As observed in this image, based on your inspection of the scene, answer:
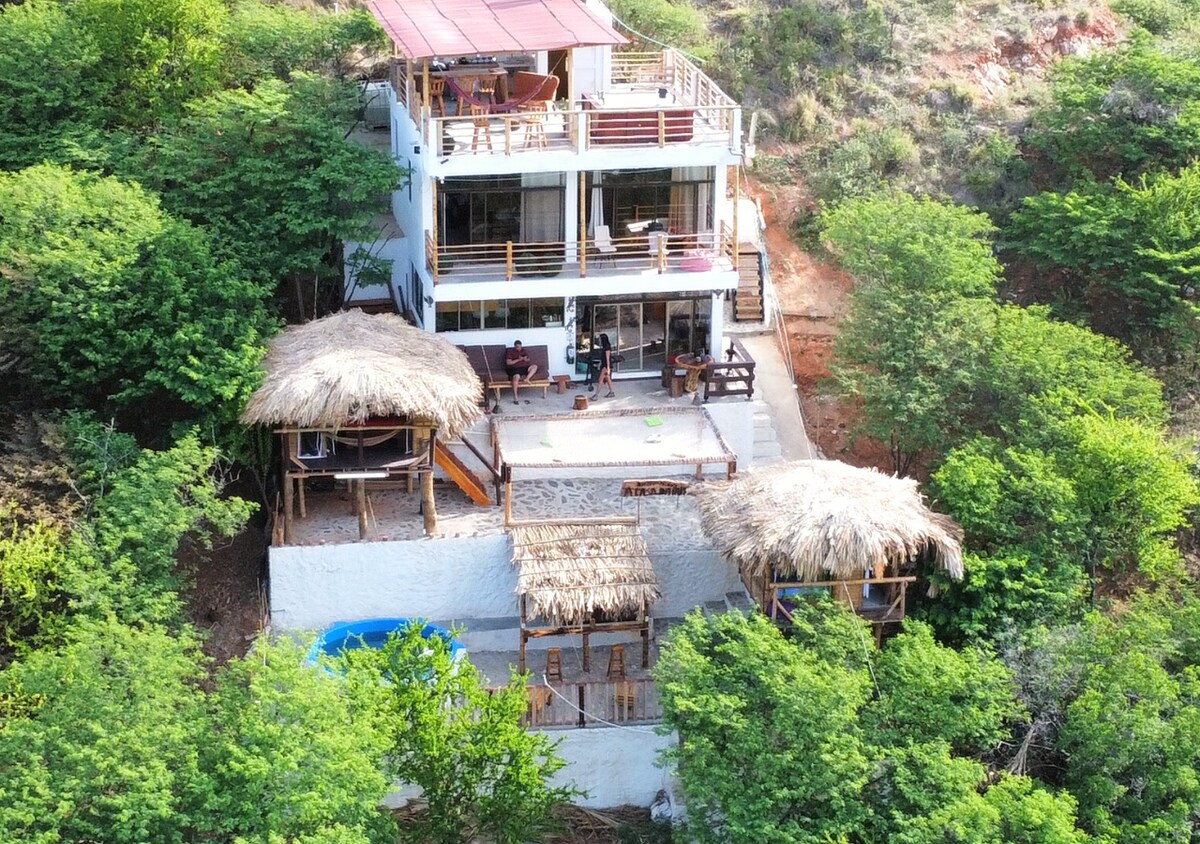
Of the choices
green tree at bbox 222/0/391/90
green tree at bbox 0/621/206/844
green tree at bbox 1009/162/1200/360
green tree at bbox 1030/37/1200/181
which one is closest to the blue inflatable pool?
green tree at bbox 0/621/206/844

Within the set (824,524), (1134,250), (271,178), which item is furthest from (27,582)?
(1134,250)

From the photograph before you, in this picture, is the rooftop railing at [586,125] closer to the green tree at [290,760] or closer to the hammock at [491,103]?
the hammock at [491,103]

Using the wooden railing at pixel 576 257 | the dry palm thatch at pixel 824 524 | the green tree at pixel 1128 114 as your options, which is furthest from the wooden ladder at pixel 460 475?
the green tree at pixel 1128 114

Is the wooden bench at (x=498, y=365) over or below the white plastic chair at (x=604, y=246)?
below

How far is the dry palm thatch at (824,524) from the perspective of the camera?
85.9ft

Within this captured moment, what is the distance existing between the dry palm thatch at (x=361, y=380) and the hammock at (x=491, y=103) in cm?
562

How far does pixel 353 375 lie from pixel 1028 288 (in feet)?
59.6

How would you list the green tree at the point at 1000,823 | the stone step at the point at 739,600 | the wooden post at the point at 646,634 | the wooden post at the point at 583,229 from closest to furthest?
1. the green tree at the point at 1000,823
2. the wooden post at the point at 646,634
3. the stone step at the point at 739,600
4. the wooden post at the point at 583,229

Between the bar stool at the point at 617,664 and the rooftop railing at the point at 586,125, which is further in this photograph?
the rooftop railing at the point at 586,125

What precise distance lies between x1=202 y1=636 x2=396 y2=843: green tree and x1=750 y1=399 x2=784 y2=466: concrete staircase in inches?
489

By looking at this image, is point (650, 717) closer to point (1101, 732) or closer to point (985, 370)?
point (1101, 732)

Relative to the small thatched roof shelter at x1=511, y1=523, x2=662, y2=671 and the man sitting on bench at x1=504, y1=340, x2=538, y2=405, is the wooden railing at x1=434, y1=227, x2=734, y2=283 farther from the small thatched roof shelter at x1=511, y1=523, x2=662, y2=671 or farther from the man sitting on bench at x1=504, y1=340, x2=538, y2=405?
the small thatched roof shelter at x1=511, y1=523, x2=662, y2=671

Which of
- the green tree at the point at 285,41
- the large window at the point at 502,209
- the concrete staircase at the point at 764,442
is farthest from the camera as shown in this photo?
the green tree at the point at 285,41

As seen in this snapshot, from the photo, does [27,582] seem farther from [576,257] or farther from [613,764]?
[576,257]
